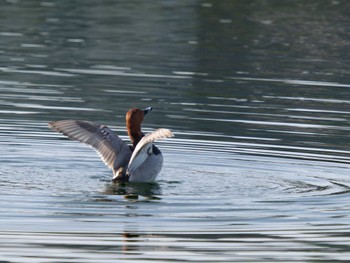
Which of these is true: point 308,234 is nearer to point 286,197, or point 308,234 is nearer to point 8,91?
point 286,197

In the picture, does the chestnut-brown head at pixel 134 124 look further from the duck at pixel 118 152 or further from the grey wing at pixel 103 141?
the grey wing at pixel 103 141

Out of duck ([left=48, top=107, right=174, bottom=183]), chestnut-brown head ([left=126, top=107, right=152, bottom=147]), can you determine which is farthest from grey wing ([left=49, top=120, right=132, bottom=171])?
chestnut-brown head ([left=126, top=107, right=152, bottom=147])

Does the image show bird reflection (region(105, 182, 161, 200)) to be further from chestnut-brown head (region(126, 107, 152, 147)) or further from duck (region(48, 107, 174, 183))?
chestnut-brown head (region(126, 107, 152, 147))

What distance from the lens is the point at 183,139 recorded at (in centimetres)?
1783

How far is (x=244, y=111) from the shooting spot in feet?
67.9

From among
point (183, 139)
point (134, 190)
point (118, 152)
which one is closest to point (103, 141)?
point (118, 152)

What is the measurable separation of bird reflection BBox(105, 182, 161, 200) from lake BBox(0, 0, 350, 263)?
1.4 inches

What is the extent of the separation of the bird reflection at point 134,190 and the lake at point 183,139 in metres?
0.04

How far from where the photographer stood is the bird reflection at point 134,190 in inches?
561

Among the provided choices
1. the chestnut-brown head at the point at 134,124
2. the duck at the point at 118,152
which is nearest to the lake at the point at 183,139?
the duck at the point at 118,152

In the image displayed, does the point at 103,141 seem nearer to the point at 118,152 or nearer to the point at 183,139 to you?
the point at 118,152

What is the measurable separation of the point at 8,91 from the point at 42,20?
42.8ft

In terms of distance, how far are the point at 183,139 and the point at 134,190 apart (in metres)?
3.29

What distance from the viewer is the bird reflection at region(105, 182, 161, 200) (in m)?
14.3
